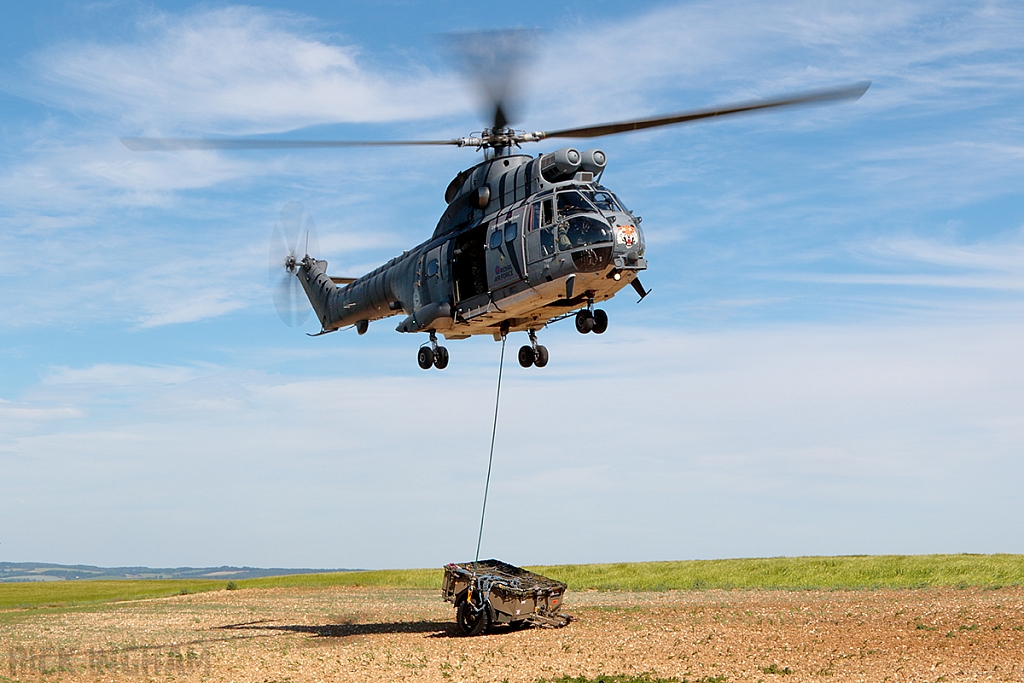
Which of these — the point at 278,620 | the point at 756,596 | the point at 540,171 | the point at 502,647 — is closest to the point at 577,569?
the point at 756,596

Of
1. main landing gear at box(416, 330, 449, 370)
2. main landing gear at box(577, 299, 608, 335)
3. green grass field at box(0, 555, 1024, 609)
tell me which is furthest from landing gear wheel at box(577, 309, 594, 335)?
green grass field at box(0, 555, 1024, 609)

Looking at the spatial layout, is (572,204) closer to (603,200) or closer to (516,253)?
(603,200)

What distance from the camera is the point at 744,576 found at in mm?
43500

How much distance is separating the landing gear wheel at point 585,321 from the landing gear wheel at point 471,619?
7.89 metres

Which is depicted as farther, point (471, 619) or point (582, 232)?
point (471, 619)

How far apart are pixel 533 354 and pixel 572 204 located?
532 centimetres

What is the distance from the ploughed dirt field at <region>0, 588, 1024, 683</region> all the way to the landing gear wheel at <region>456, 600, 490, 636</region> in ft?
1.45

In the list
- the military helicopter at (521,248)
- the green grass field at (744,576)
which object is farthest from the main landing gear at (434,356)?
the green grass field at (744,576)

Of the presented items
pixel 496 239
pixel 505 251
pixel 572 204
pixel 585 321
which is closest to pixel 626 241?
pixel 572 204

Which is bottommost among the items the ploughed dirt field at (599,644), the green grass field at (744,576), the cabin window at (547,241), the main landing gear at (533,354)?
the ploughed dirt field at (599,644)

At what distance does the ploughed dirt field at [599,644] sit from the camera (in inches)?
855

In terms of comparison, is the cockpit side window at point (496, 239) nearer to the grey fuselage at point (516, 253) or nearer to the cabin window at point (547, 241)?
the grey fuselage at point (516, 253)

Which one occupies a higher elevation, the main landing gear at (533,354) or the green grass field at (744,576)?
the main landing gear at (533,354)

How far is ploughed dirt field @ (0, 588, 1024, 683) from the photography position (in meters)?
21.7
